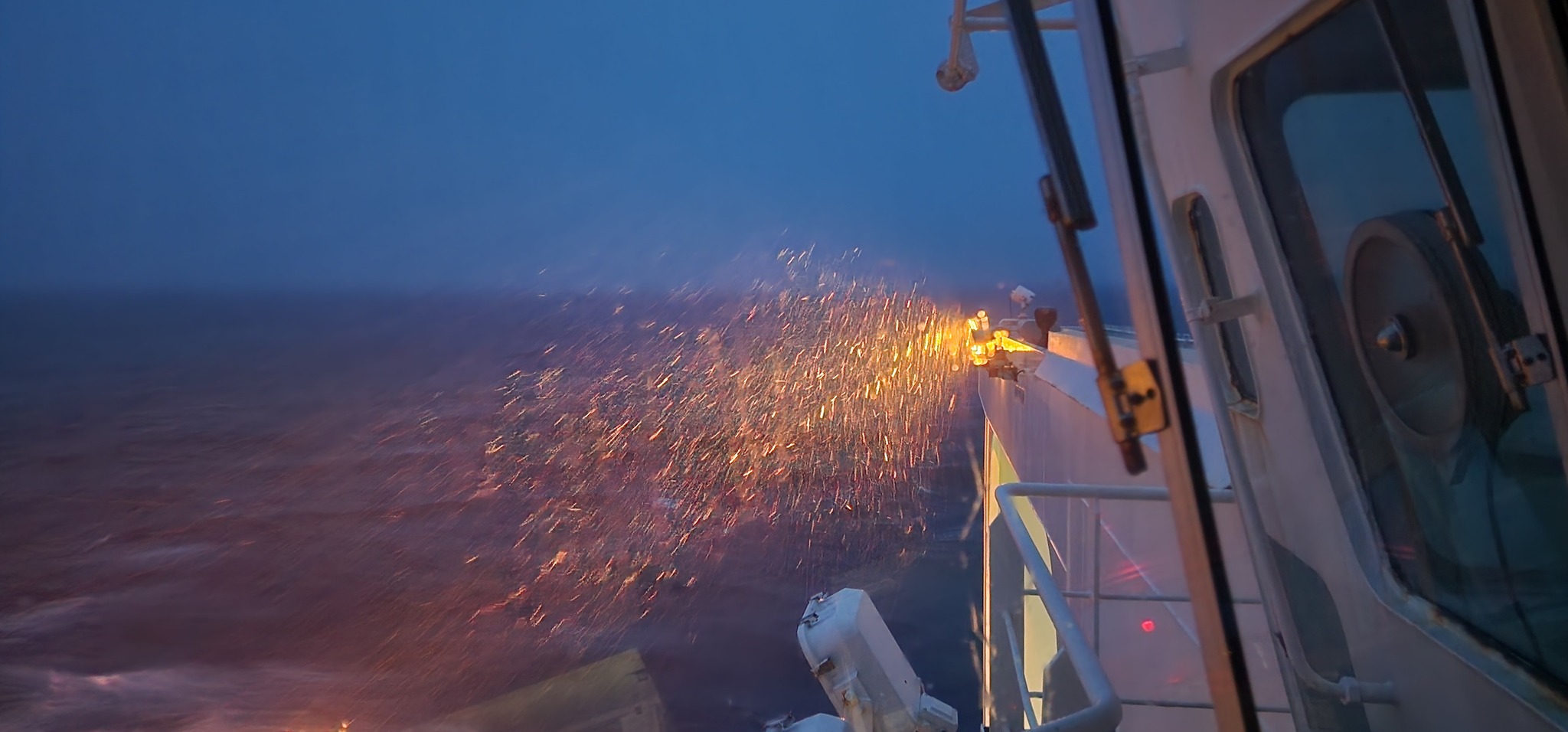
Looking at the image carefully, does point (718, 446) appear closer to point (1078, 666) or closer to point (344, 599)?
point (344, 599)

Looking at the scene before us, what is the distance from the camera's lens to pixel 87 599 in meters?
9.88

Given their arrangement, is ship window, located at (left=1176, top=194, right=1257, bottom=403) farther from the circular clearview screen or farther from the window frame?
the circular clearview screen

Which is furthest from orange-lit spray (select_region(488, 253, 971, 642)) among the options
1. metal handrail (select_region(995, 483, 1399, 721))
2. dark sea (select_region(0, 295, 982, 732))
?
metal handrail (select_region(995, 483, 1399, 721))

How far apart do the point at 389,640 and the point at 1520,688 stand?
10.1 metres

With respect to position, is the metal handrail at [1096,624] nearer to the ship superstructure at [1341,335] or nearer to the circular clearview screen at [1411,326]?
the ship superstructure at [1341,335]

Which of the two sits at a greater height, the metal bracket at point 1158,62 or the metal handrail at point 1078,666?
the metal bracket at point 1158,62

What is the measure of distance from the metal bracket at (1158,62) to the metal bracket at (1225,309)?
52cm

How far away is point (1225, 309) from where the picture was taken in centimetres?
188

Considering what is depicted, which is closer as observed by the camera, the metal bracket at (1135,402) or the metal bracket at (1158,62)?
the metal bracket at (1135,402)

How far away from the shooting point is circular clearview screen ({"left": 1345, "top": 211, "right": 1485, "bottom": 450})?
4.05 feet

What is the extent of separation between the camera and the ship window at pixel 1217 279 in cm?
201

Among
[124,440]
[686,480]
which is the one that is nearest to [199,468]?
[124,440]

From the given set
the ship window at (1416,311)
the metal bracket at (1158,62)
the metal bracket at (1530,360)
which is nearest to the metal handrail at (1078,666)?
the ship window at (1416,311)

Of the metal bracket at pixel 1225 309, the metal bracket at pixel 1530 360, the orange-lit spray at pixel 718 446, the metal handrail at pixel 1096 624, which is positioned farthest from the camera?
the orange-lit spray at pixel 718 446
